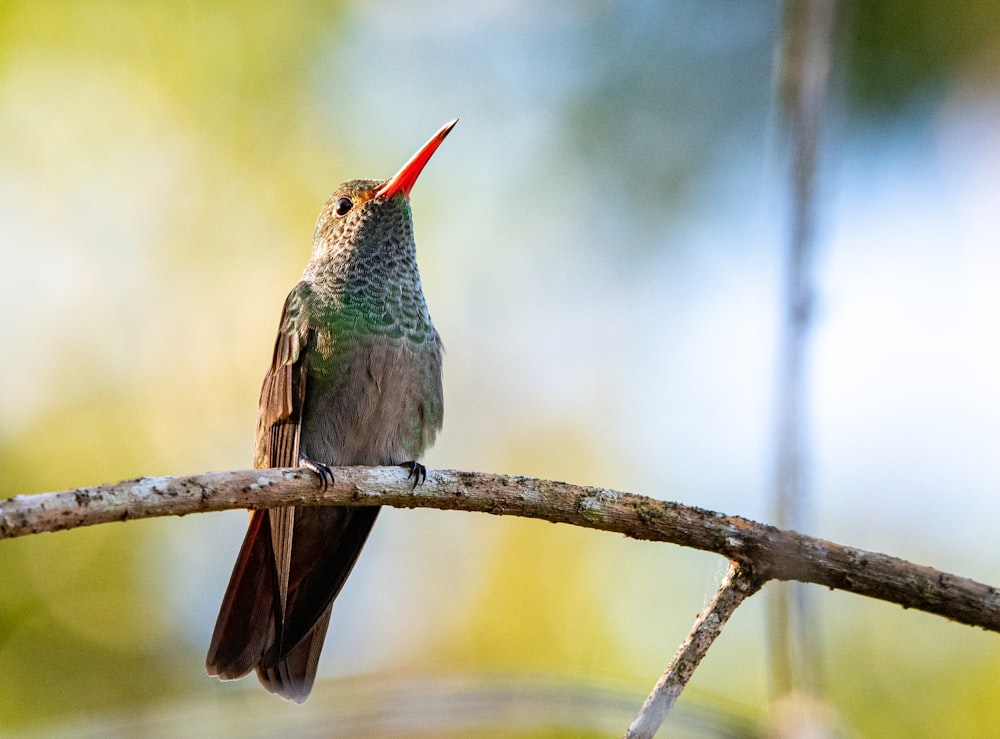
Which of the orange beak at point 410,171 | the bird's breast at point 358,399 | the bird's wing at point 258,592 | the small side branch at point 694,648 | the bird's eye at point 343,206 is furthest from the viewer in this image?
the bird's eye at point 343,206

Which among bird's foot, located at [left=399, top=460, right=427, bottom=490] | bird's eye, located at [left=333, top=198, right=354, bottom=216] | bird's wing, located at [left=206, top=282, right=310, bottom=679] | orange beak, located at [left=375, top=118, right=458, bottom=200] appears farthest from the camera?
bird's eye, located at [left=333, top=198, right=354, bottom=216]

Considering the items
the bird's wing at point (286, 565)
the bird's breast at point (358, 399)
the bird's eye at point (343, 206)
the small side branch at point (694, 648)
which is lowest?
the small side branch at point (694, 648)

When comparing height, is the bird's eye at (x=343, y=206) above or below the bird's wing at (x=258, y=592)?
above

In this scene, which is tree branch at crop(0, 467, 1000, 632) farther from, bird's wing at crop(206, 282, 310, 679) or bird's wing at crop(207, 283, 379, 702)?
bird's wing at crop(207, 283, 379, 702)

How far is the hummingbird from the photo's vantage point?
164 inches

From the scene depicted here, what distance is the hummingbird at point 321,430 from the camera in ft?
13.6

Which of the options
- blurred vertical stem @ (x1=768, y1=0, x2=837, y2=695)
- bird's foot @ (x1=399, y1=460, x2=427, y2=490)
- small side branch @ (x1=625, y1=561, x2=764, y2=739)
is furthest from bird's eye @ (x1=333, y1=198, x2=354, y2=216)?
small side branch @ (x1=625, y1=561, x2=764, y2=739)

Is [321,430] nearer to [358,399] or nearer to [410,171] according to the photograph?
[358,399]

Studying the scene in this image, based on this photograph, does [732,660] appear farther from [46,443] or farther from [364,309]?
[46,443]

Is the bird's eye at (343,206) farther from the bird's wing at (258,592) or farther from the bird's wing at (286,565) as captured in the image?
the bird's wing at (258,592)

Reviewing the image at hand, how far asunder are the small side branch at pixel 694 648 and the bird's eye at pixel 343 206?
10.9ft

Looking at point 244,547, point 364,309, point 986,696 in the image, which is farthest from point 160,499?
point 986,696

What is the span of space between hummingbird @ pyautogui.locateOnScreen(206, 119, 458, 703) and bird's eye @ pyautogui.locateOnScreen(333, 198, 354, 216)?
1.95 feet

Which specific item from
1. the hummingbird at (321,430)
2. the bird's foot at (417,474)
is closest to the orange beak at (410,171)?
the hummingbird at (321,430)
